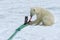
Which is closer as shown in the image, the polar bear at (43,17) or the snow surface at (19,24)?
the snow surface at (19,24)

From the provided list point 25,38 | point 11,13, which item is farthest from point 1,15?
point 25,38

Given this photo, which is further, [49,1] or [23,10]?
[49,1]

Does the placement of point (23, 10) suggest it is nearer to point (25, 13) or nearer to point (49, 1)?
point (25, 13)

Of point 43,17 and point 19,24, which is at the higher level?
point 43,17

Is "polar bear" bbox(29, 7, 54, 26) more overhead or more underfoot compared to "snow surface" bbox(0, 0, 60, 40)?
more overhead

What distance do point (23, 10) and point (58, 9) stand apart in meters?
1.04

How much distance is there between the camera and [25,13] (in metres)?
7.35

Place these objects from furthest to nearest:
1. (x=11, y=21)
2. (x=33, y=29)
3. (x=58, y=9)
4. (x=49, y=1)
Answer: (x=49, y=1), (x=58, y=9), (x=11, y=21), (x=33, y=29)

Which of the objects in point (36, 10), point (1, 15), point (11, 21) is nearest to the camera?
point (36, 10)

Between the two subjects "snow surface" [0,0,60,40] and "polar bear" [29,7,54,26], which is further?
"polar bear" [29,7,54,26]

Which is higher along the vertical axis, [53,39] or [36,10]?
[36,10]

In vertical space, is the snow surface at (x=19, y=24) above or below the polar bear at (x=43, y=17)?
below

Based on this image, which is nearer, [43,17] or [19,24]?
[43,17]

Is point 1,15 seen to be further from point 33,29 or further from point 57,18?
point 33,29
